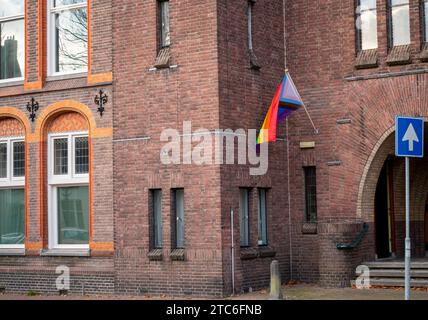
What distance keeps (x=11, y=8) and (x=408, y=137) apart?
12.7 metres

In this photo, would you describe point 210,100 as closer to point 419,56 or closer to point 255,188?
point 255,188

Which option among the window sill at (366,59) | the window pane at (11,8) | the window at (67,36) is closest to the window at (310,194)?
the window sill at (366,59)

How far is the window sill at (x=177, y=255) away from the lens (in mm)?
17500

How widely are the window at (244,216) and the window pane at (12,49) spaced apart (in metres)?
7.04

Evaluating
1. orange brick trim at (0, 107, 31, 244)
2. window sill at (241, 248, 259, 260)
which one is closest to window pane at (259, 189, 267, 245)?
window sill at (241, 248, 259, 260)

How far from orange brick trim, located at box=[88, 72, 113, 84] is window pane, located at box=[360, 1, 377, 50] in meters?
6.09

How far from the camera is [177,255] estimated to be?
57.6 ft

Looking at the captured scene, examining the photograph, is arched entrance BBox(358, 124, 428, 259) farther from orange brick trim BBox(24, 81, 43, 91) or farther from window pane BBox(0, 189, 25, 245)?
window pane BBox(0, 189, 25, 245)

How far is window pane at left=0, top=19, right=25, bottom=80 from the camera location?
835 inches

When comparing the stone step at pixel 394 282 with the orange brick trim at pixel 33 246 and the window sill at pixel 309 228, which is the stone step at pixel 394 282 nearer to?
the window sill at pixel 309 228

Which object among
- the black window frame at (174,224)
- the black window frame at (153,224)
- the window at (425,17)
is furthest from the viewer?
the window at (425,17)

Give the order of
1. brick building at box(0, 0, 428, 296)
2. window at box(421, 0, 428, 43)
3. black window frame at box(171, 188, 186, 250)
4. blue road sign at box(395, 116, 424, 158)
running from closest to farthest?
blue road sign at box(395, 116, 424, 158) → brick building at box(0, 0, 428, 296) → black window frame at box(171, 188, 186, 250) → window at box(421, 0, 428, 43)

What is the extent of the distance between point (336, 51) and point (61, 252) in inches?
327
